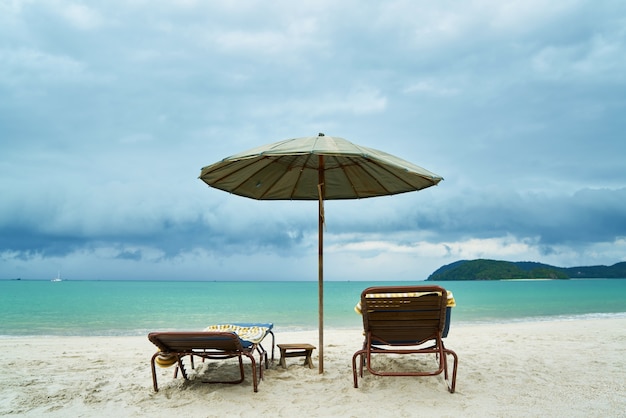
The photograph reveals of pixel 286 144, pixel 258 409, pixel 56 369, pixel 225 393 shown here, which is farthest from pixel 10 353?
pixel 286 144

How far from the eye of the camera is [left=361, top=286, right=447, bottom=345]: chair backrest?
417 centimetres

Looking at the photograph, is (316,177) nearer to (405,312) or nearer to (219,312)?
(405,312)

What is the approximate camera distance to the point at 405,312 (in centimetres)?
423

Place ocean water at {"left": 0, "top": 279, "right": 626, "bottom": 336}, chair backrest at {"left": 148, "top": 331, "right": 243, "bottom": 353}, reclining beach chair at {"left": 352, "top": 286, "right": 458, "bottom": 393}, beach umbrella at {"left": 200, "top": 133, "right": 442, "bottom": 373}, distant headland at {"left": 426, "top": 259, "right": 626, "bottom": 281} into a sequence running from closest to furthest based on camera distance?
chair backrest at {"left": 148, "top": 331, "right": 243, "bottom": 353}, reclining beach chair at {"left": 352, "top": 286, "right": 458, "bottom": 393}, beach umbrella at {"left": 200, "top": 133, "right": 442, "bottom": 373}, ocean water at {"left": 0, "top": 279, "right": 626, "bottom": 336}, distant headland at {"left": 426, "top": 259, "right": 626, "bottom": 281}

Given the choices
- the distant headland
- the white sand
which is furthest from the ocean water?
the distant headland

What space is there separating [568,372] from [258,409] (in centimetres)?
348

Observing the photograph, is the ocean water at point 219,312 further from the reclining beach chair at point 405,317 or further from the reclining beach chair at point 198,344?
the reclining beach chair at point 405,317

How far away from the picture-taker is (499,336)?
8336 millimetres

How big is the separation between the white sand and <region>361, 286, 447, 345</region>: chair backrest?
51cm

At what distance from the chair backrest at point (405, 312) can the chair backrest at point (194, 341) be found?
1.24m

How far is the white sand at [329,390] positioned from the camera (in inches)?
147

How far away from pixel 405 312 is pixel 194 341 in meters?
1.94

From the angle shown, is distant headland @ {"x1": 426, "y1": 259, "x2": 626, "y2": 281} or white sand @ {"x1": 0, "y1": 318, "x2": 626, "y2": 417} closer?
white sand @ {"x1": 0, "y1": 318, "x2": 626, "y2": 417}

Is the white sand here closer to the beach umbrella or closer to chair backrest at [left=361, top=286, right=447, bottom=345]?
chair backrest at [left=361, top=286, right=447, bottom=345]
